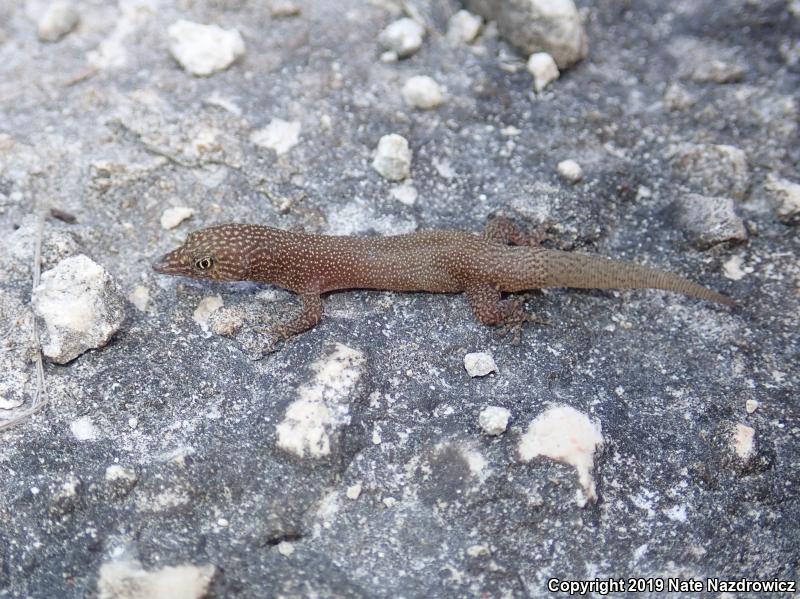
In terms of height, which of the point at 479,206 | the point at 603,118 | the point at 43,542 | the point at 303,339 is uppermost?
the point at 603,118

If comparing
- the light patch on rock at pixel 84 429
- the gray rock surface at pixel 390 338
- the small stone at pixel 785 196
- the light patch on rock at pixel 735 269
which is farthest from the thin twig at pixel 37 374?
the small stone at pixel 785 196

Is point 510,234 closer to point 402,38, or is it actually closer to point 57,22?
point 402,38

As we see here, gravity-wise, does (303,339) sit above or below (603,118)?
below

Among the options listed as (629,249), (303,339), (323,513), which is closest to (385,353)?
(303,339)

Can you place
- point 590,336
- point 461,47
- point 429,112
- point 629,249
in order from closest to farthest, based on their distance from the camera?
point 590,336 → point 629,249 → point 429,112 → point 461,47

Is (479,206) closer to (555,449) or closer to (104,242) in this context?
(555,449)

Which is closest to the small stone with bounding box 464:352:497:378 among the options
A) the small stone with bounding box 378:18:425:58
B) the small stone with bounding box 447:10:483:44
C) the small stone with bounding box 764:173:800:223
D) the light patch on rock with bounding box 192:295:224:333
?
the light patch on rock with bounding box 192:295:224:333

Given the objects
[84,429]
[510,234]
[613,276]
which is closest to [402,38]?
[510,234]
